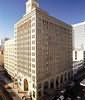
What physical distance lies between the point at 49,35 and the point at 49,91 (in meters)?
29.7

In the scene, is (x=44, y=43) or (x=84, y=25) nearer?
(x=44, y=43)

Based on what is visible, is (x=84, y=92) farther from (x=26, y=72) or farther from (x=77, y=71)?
(x=77, y=71)

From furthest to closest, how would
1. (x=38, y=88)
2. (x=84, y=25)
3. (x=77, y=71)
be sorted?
(x=84, y=25), (x=77, y=71), (x=38, y=88)

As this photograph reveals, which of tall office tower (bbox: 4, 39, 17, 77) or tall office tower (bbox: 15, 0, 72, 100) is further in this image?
tall office tower (bbox: 4, 39, 17, 77)

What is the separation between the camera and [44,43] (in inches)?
2547

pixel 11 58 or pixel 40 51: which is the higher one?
pixel 40 51

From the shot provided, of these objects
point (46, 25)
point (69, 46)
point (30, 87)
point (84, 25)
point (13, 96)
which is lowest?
point (13, 96)

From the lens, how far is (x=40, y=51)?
202ft

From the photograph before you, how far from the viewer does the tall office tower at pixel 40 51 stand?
59.9m

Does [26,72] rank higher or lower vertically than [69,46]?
lower

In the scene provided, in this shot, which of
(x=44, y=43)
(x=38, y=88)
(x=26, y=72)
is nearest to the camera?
(x=38, y=88)

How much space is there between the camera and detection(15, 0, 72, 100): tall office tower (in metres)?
59.9

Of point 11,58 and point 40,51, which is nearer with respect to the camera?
point 40,51

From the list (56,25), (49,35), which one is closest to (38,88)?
(49,35)
